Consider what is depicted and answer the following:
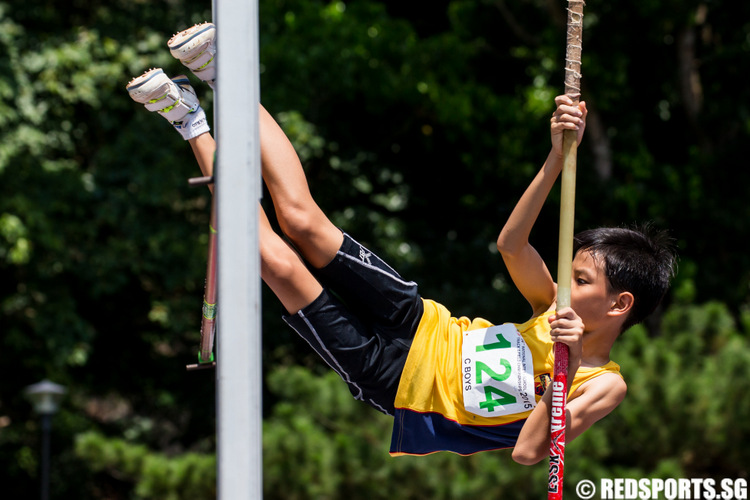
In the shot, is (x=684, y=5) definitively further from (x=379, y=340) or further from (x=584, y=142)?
(x=379, y=340)

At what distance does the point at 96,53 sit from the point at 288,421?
3697 mm

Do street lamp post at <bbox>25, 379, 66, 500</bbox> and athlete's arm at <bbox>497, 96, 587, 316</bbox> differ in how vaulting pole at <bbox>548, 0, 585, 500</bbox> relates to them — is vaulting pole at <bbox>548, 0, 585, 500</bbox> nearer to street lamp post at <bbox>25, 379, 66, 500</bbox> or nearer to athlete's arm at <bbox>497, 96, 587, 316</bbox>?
athlete's arm at <bbox>497, 96, 587, 316</bbox>

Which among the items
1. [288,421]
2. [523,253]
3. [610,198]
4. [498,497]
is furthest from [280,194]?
[610,198]

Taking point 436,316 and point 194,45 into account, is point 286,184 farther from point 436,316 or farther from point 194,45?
point 436,316

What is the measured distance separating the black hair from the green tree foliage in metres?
4.58

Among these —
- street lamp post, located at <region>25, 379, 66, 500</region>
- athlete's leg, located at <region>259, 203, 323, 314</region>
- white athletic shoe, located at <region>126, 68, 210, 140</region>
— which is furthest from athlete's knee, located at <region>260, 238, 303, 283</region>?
street lamp post, located at <region>25, 379, 66, 500</region>

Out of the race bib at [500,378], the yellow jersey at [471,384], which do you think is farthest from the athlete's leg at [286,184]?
the race bib at [500,378]

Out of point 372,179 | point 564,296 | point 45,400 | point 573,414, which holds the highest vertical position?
point 372,179

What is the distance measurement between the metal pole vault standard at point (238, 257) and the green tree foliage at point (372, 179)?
5.68 metres

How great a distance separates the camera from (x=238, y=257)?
1552 mm

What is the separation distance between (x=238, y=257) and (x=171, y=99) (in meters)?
0.91

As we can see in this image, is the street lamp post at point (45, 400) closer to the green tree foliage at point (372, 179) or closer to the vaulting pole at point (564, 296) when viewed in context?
the green tree foliage at point (372, 179)

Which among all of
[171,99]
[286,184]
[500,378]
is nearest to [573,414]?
[500,378]

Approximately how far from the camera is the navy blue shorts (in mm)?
2406
